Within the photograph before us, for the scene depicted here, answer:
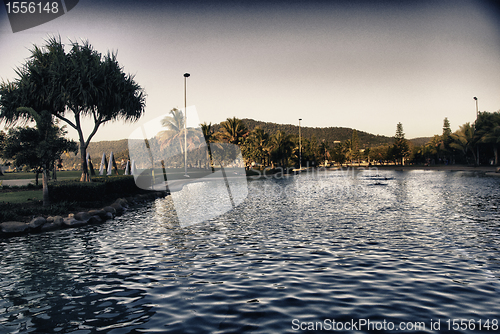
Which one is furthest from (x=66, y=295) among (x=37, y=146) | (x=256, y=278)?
(x=37, y=146)

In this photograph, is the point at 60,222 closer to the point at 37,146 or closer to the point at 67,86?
the point at 37,146

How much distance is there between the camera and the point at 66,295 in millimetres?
6332

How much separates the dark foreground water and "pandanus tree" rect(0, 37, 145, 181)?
525 inches


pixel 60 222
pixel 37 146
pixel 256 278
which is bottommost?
pixel 256 278

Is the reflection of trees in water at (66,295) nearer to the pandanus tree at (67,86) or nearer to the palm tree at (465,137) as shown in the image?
the pandanus tree at (67,86)

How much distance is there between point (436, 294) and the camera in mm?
5922

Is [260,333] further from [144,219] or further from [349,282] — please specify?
[144,219]

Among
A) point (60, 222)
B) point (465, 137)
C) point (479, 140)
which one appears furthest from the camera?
point (465, 137)

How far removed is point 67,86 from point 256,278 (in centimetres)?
2134

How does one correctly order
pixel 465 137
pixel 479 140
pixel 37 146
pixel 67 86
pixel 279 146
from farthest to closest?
pixel 279 146 → pixel 465 137 → pixel 479 140 → pixel 67 86 → pixel 37 146

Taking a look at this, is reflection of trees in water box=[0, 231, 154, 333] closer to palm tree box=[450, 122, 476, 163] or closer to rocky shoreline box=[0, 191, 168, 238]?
rocky shoreline box=[0, 191, 168, 238]

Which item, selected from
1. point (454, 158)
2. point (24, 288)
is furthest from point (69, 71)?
point (454, 158)

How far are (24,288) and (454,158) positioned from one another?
117 metres

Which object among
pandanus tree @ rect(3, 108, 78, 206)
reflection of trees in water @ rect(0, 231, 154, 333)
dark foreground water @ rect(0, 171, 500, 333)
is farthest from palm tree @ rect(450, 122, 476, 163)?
reflection of trees in water @ rect(0, 231, 154, 333)
